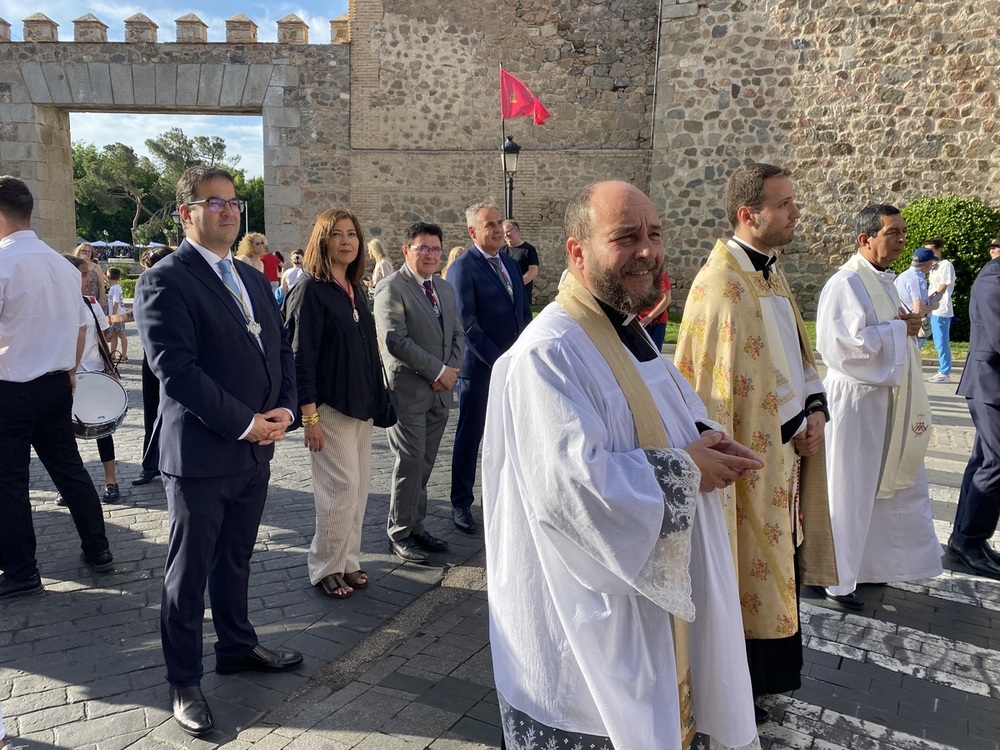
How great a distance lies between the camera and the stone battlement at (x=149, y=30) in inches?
705

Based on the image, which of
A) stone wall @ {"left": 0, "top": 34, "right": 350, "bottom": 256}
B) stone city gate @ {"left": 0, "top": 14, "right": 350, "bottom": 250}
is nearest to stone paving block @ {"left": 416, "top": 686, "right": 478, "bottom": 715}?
stone wall @ {"left": 0, "top": 34, "right": 350, "bottom": 256}

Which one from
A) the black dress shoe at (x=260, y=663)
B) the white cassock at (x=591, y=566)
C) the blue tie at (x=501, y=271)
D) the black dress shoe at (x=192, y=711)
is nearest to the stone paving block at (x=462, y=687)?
the black dress shoe at (x=260, y=663)

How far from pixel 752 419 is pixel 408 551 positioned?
8.06ft

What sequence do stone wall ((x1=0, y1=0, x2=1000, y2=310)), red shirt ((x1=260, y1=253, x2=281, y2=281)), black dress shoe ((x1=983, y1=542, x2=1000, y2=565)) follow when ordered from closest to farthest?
black dress shoe ((x1=983, y1=542, x2=1000, y2=565)), red shirt ((x1=260, y1=253, x2=281, y2=281)), stone wall ((x1=0, y1=0, x2=1000, y2=310))

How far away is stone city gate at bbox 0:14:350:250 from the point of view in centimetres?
1800

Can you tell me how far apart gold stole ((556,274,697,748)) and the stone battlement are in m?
18.5

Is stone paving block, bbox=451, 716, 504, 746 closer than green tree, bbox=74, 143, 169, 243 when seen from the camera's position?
Yes

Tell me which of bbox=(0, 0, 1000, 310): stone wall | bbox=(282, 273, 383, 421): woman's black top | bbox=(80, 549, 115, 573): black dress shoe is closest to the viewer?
bbox=(282, 273, 383, 421): woman's black top

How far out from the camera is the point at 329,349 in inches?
166

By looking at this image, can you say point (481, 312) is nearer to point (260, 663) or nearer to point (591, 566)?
point (260, 663)

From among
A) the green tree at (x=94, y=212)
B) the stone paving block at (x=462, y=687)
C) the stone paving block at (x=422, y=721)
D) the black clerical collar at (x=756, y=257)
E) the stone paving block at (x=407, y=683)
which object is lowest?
the stone paving block at (x=407, y=683)

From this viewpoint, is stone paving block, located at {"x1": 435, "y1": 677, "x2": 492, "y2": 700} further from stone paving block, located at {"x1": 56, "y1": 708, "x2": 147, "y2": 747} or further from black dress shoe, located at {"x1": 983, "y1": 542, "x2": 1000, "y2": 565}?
black dress shoe, located at {"x1": 983, "y1": 542, "x2": 1000, "y2": 565}

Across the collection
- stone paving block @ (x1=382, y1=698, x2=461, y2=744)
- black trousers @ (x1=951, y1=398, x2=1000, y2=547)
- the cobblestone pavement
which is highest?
black trousers @ (x1=951, y1=398, x2=1000, y2=547)

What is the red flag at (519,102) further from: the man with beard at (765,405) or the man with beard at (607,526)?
the man with beard at (607,526)
